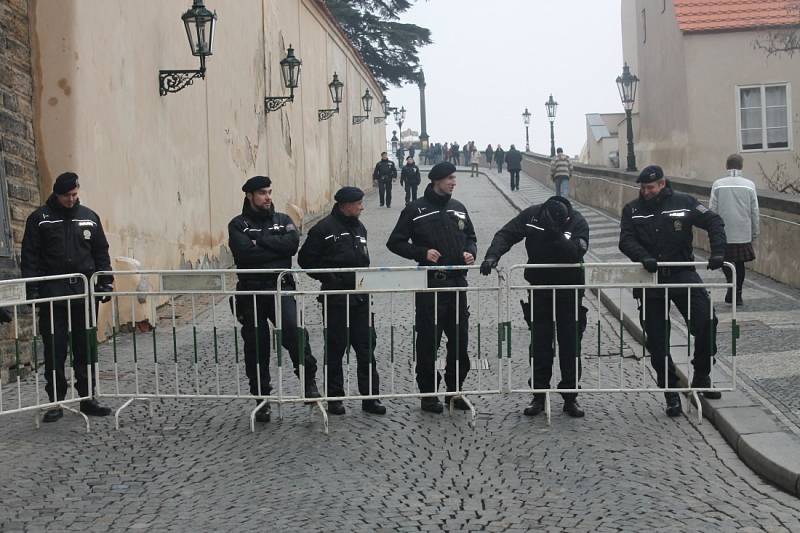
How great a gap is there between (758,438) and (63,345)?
486cm

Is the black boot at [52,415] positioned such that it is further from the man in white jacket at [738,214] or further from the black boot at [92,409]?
the man in white jacket at [738,214]

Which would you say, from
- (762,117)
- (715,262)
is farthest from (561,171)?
(715,262)

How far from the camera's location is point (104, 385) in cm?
973

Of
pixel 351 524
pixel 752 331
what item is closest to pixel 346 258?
pixel 351 524

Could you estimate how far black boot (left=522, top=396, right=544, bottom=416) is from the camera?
335 inches

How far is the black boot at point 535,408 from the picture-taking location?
8516 mm

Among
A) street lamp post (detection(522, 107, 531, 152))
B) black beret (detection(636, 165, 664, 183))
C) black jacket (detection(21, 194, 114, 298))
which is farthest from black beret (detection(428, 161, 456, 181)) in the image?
street lamp post (detection(522, 107, 531, 152))

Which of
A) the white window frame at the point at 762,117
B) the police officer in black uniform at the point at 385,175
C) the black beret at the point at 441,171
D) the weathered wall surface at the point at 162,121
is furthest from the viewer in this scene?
the police officer in black uniform at the point at 385,175

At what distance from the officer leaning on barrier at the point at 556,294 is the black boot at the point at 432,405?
63cm

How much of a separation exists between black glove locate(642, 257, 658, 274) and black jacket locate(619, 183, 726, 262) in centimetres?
12

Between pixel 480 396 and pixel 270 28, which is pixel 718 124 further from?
pixel 480 396

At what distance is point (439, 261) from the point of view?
8.86 m

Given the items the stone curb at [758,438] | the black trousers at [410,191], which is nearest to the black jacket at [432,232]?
the stone curb at [758,438]

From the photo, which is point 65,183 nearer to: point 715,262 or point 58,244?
Result: point 58,244
